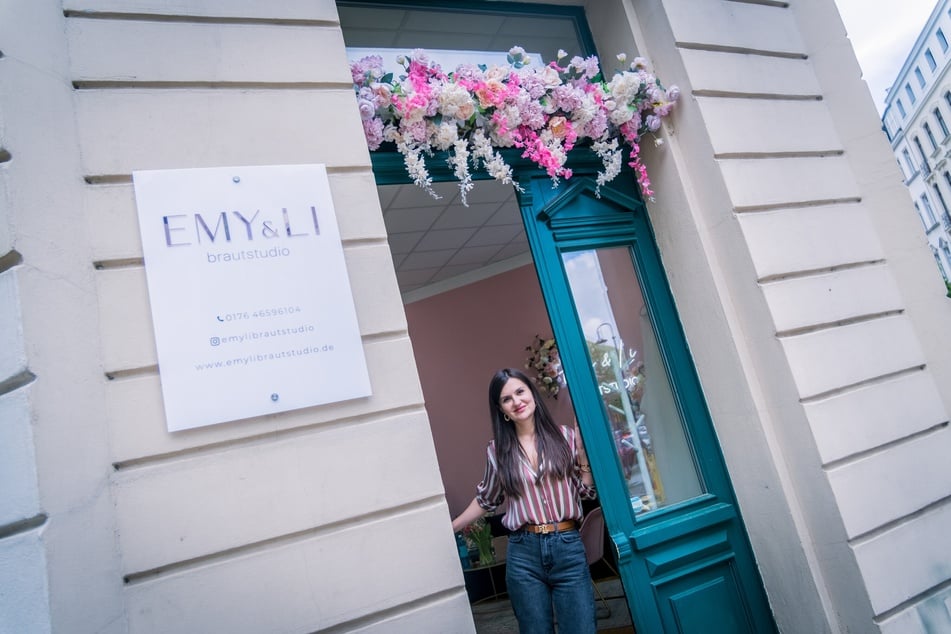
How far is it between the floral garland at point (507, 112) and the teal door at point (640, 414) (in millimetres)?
256

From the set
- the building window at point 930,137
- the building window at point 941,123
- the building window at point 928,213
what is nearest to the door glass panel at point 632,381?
the building window at point 941,123

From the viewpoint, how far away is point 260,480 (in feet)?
7.42

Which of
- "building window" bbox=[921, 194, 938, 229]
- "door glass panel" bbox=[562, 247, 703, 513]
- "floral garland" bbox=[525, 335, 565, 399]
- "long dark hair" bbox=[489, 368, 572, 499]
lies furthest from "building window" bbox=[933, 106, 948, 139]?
"long dark hair" bbox=[489, 368, 572, 499]

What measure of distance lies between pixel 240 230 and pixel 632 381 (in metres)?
2.31

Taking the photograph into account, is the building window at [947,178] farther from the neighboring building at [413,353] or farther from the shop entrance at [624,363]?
the shop entrance at [624,363]

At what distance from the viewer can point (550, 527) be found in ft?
10.6

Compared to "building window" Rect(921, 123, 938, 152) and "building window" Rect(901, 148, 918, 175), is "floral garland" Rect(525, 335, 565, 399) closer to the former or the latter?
"building window" Rect(921, 123, 938, 152)

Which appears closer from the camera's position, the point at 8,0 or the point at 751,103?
the point at 8,0

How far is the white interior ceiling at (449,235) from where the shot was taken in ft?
21.4

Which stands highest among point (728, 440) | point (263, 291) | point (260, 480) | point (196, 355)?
point (263, 291)

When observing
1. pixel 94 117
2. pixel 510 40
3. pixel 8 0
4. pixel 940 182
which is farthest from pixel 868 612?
pixel 940 182

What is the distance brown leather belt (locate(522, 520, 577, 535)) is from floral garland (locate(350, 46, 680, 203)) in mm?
1764

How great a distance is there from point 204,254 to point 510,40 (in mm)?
2565

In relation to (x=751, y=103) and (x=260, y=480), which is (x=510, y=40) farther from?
(x=260, y=480)
